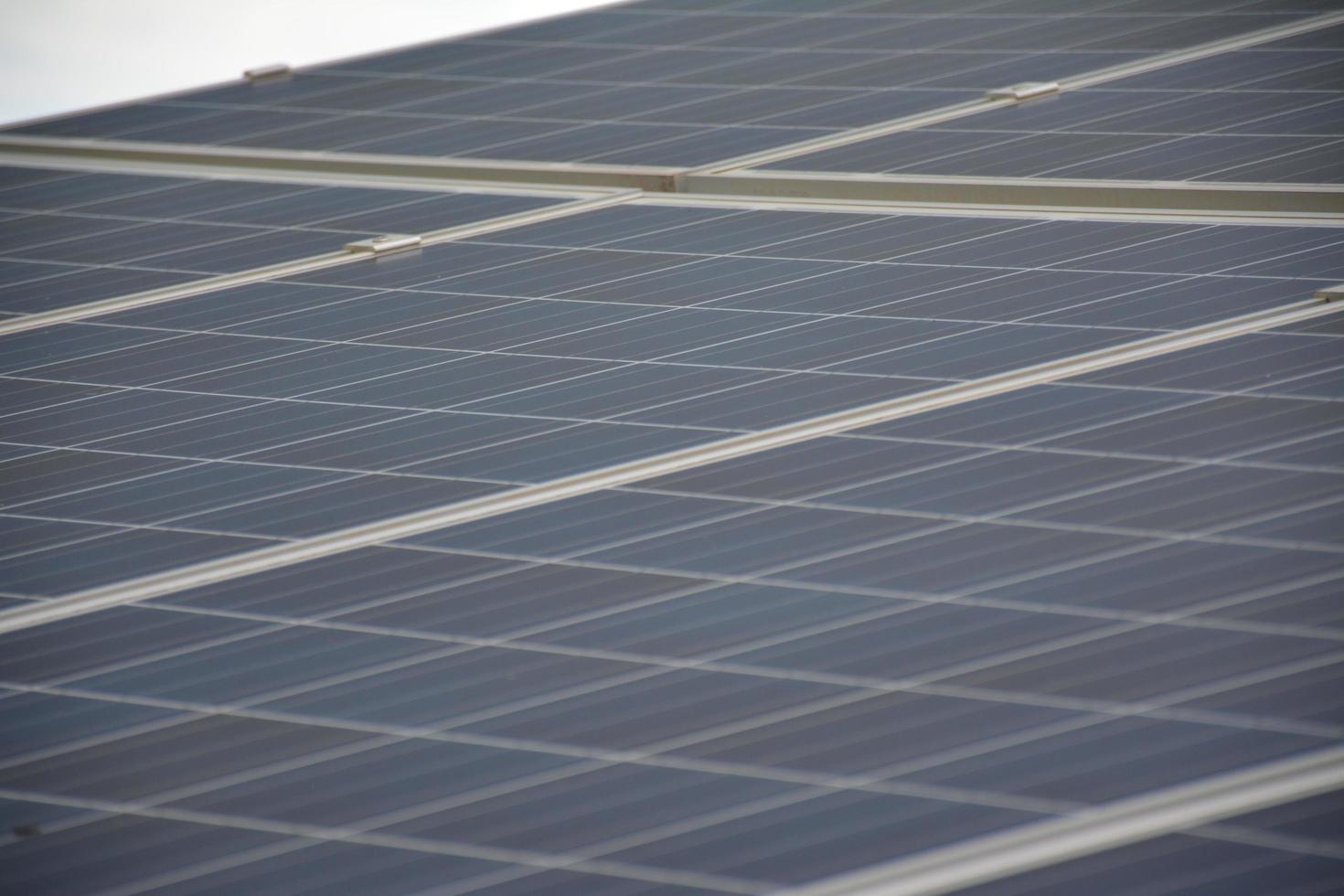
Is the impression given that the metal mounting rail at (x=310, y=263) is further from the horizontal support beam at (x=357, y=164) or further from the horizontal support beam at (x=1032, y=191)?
the horizontal support beam at (x=1032, y=191)

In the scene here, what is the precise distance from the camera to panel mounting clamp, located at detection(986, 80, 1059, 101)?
14547 millimetres

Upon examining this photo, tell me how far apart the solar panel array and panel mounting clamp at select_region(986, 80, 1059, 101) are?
515mm

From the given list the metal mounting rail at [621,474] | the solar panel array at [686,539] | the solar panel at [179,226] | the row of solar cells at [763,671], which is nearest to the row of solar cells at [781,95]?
the solar panel array at [686,539]

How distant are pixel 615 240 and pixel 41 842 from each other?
7558 millimetres

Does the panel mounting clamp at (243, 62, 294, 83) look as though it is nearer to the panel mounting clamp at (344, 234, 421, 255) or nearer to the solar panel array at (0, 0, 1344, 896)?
the solar panel array at (0, 0, 1344, 896)

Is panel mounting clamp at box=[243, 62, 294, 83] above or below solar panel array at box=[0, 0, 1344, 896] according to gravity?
above

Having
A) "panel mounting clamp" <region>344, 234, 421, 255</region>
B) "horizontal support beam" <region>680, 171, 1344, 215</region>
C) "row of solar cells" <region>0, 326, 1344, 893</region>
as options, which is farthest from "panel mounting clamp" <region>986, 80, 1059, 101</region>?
"row of solar cells" <region>0, 326, 1344, 893</region>

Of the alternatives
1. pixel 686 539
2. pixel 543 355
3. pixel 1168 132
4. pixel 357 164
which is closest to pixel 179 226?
pixel 357 164

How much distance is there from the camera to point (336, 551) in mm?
8422

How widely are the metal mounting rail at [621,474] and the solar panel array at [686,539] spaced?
0.03 m

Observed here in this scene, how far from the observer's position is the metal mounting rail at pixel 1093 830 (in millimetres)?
5398

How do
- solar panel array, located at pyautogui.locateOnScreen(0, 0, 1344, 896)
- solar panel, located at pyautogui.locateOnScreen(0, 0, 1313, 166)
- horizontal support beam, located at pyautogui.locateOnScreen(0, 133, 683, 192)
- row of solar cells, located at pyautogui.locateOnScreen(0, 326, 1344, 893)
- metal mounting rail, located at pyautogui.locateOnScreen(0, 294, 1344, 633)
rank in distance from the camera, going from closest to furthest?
1. row of solar cells, located at pyautogui.locateOnScreen(0, 326, 1344, 893)
2. solar panel array, located at pyautogui.locateOnScreen(0, 0, 1344, 896)
3. metal mounting rail, located at pyautogui.locateOnScreen(0, 294, 1344, 633)
4. horizontal support beam, located at pyautogui.locateOnScreen(0, 133, 683, 192)
5. solar panel, located at pyautogui.locateOnScreen(0, 0, 1313, 166)

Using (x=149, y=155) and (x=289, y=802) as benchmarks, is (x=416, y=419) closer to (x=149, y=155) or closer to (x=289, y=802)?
(x=289, y=802)

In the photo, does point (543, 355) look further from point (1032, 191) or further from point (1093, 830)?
point (1093, 830)
